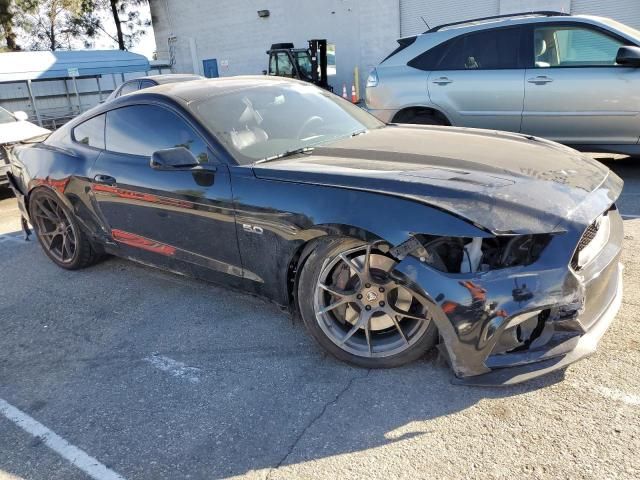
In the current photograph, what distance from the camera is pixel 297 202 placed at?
9.30 feet

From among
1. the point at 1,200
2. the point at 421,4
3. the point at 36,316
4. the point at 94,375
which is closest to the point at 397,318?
the point at 94,375

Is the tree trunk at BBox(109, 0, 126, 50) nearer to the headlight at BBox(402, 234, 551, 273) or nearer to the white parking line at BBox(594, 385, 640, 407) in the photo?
the headlight at BBox(402, 234, 551, 273)

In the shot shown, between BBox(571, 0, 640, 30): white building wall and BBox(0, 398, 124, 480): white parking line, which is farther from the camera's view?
BBox(571, 0, 640, 30): white building wall

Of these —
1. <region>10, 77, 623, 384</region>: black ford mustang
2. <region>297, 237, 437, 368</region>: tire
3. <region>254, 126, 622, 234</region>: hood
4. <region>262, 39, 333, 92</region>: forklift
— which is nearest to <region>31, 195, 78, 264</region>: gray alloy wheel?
<region>10, 77, 623, 384</region>: black ford mustang

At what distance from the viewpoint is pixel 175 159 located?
316 centimetres

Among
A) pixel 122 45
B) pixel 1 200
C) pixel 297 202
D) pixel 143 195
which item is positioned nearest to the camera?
pixel 297 202

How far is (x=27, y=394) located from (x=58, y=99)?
16.8 m

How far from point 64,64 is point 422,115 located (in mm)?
12964

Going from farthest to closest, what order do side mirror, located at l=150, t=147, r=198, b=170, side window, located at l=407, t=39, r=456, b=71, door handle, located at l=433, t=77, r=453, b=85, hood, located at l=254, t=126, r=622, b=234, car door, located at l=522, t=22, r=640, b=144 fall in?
side window, located at l=407, t=39, r=456, b=71 → door handle, located at l=433, t=77, r=453, b=85 → car door, located at l=522, t=22, r=640, b=144 → side mirror, located at l=150, t=147, r=198, b=170 → hood, located at l=254, t=126, r=622, b=234

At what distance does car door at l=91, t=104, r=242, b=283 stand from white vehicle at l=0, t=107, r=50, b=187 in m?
4.33

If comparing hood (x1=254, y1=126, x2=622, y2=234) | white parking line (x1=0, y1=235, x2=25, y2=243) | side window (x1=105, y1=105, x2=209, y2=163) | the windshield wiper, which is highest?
side window (x1=105, y1=105, x2=209, y2=163)

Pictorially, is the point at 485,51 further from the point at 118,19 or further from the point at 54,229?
the point at 118,19

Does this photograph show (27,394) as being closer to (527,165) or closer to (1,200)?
(527,165)

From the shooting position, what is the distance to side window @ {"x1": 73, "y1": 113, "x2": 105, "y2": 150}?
4.07 metres
